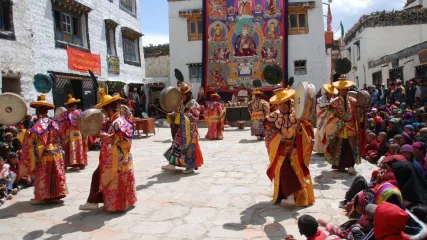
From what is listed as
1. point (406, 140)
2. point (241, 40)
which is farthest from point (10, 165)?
point (241, 40)

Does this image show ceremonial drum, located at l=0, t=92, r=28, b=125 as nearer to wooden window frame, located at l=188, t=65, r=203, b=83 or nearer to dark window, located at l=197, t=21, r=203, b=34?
wooden window frame, located at l=188, t=65, r=203, b=83

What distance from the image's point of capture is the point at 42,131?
569 cm

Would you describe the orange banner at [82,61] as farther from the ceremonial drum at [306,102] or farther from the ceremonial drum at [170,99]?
the ceremonial drum at [306,102]

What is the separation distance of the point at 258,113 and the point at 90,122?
8577mm

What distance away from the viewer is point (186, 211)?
209 inches

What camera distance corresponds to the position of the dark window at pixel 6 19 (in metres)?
11.7

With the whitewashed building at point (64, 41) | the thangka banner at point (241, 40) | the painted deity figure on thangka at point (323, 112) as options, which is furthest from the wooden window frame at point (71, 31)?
the painted deity figure on thangka at point (323, 112)

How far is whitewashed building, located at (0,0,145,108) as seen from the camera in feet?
39.7

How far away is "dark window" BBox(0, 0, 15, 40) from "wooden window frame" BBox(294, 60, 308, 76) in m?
15.2

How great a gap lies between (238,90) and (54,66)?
35.5ft

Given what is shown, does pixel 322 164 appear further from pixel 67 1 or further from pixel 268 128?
pixel 67 1

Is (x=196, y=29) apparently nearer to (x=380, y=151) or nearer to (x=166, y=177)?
(x=380, y=151)

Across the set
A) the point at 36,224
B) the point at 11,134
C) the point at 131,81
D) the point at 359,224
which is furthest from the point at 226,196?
the point at 131,81

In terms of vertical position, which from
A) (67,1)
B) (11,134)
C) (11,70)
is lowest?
(11,134)
